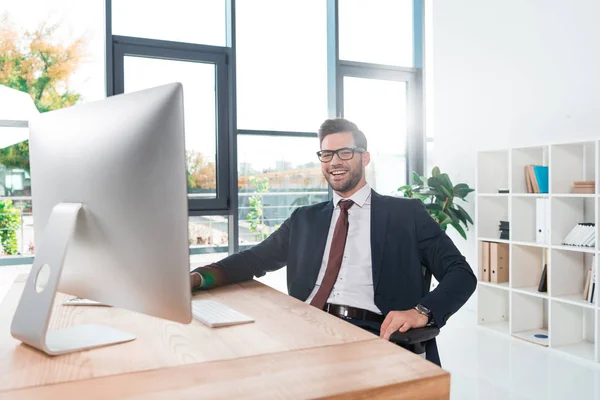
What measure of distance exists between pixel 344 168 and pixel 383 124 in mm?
3645

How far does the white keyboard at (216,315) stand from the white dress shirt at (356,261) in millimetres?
641

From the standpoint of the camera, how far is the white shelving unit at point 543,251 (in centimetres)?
377

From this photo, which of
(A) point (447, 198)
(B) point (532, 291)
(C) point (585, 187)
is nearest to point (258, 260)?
(C) point (585, 187)

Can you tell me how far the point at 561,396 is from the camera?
293 cm

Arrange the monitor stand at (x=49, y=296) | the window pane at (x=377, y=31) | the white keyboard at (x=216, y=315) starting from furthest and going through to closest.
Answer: the window pane at (x=377, y=31) → the white keyboard at (x=216, y=315) → the monitor stand at (x=49, y=296)

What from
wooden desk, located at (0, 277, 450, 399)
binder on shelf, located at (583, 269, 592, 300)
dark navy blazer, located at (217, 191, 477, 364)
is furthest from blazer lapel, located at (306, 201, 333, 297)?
binder on shelf, located at (583, 269, 592, 300)

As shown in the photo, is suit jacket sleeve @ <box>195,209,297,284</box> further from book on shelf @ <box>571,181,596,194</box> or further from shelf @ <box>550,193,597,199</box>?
book on shelf @ <box>571,181,596,194</box>

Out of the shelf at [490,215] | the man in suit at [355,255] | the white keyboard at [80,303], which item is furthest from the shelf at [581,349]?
the white keyboard at [80,303]

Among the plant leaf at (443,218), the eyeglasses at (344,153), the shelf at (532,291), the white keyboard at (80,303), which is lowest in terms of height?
the shelf at (532,291)

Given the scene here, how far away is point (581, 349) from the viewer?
12.2 feet

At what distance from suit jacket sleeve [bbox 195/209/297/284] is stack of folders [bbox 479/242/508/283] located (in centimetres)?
254

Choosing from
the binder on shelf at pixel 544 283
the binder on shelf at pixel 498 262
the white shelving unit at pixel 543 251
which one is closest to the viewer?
the white shelving unit at pixel 543 251

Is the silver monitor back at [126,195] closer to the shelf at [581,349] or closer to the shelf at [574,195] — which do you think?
the shelf at [574,195]

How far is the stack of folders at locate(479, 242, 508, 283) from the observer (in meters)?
4.32
